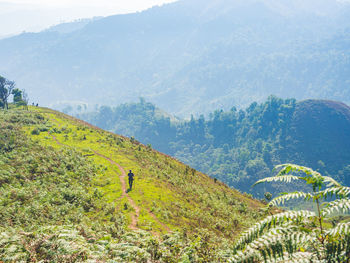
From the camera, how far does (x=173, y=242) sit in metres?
10.2

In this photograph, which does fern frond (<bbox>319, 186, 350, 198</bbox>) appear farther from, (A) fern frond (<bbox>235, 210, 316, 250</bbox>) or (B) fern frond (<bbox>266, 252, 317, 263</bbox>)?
(B) fern frond (<bbox>266, 252, 317, 263</bbox>)

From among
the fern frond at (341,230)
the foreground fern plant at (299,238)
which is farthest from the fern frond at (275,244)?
the fern frond at (341,230)

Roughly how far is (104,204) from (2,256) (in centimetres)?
1243

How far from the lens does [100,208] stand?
18672 millimetres

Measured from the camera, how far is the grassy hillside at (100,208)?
7.64 m

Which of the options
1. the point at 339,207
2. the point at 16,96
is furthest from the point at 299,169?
the point at 16,96

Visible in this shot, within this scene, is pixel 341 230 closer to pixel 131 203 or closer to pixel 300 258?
pixel 300 258

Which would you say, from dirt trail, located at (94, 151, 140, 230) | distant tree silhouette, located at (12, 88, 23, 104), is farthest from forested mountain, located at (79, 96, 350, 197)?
dirt trail, located at (94, 151, 140, 230)

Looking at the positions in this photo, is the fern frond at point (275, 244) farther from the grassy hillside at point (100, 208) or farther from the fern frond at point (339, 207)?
the grassy hillside at point (100, 208)

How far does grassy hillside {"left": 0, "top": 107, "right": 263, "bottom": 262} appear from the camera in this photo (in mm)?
7645

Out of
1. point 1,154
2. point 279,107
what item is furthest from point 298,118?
point 1,154

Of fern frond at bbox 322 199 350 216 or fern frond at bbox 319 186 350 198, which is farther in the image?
fern frond at bbox 319 186 350 198

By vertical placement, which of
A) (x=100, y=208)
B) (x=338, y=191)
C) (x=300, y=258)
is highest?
(x=338, y=191)

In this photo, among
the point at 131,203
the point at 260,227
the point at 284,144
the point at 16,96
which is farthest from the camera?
the point at 284,144
